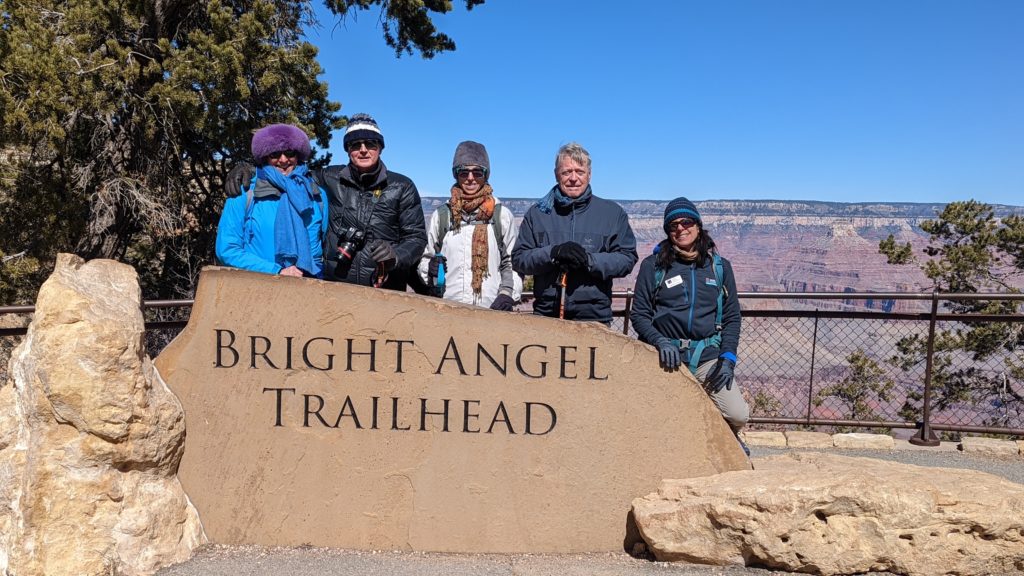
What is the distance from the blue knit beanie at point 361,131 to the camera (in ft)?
11.9

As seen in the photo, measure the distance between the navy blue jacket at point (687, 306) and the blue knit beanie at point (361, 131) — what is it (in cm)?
155

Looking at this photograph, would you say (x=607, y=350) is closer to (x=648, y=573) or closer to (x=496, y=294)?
(x=496, y=294)

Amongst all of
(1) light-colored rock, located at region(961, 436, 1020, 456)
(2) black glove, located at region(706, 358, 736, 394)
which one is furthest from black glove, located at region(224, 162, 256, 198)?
(1) light-colored rock, located at region(961, 436, 1020, 456)

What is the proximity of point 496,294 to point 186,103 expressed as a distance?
544 cm

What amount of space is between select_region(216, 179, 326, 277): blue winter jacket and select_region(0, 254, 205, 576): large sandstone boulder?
0.50 m

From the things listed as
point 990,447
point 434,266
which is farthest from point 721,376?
point 990,447

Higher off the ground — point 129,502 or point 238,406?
point 238,406

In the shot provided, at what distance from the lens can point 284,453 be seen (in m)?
3.46

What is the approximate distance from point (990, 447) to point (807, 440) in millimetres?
1349

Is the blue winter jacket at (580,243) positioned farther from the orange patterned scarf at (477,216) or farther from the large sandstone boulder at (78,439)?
the large sandstone boulder at (78,439)

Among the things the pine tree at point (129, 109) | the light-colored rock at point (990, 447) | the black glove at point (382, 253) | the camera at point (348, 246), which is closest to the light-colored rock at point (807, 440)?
the light-colored rock at point (990, 447)

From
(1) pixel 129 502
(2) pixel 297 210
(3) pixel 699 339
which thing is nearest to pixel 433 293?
(2) pixel 297 210

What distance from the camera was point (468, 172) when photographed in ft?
12.0

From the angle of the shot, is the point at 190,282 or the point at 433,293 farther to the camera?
the point at 190,282
